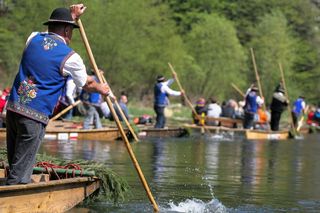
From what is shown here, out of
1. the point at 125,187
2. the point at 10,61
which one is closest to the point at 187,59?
the point at 10,61

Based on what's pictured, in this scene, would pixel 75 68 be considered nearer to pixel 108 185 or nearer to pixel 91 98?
pixel 108 185

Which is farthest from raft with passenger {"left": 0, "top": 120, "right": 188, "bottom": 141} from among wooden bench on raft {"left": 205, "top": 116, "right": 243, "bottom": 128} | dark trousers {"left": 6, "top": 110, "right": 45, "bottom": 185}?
dark trousers {"left": 6, "top": 110, "right": 45, "bottom": 185}

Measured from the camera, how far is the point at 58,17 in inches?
364

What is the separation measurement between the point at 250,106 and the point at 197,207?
2011 cm

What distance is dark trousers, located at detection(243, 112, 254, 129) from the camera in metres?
31.6

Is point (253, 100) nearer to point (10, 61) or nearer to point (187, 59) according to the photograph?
point (10, 61)

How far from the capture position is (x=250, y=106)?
102 feet

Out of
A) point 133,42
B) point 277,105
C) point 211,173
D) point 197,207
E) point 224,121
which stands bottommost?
point 197,207

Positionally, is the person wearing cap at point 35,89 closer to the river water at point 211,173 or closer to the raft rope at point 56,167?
the raft rope at point 56,167

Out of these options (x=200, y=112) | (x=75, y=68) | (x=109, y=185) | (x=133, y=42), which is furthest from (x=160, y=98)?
(x=133, y=42)

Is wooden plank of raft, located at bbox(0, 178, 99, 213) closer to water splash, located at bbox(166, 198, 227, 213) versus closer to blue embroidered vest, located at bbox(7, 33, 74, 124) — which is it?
blue embroidered vest, located at bbox(7, 33, 74, 124)

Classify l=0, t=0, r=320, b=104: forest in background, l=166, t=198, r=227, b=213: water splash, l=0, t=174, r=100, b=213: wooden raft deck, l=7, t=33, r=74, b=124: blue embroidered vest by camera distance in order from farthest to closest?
l=0, t=0, r=320, b=104: forest in background, l=166, t=198, r=227, b=213: water splash, l=7, t=33, r=74, b=124: blue embroidered vest, l=0, t=174, r=100, b=213: wooden raft deck

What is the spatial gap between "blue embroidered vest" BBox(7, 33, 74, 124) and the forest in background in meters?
25.1

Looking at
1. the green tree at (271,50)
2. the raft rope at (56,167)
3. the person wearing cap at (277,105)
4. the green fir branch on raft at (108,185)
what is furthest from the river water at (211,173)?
the green tree at (271,50)
